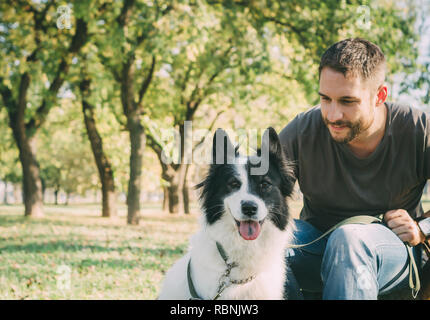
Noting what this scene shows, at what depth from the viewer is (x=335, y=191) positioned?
313 cm

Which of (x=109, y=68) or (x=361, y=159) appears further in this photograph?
(x=109, y=68)

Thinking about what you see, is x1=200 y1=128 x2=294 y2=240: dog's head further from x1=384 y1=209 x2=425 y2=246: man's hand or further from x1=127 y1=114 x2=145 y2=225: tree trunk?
x1=127 y1=114 x2=145 y2=225: tree trunk

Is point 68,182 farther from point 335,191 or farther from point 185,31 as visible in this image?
point 335,191

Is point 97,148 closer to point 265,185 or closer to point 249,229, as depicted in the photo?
point 265,185

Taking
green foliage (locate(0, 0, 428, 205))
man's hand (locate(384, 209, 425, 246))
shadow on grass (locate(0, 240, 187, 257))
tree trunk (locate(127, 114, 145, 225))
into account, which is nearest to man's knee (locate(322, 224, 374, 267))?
man's hand (locate(384, 209, 425, 246))

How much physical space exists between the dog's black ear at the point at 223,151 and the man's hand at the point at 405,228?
1240 millimetres

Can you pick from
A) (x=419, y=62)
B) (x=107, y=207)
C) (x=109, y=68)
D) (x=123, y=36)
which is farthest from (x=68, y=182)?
Result: (x=419, y=62)

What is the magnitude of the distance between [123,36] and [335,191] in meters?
8.76

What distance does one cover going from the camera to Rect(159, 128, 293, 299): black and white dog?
110 inches

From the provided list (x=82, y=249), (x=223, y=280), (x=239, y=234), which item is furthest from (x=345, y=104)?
(x=82, y=249)

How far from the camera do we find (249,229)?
291 centimetres

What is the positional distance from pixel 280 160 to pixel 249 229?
2.02 feet

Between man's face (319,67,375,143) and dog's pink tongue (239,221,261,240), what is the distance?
0.88m

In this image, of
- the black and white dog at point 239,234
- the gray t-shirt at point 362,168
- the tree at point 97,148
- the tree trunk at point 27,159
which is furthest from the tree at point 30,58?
the gray t-shirt at point 362,168
